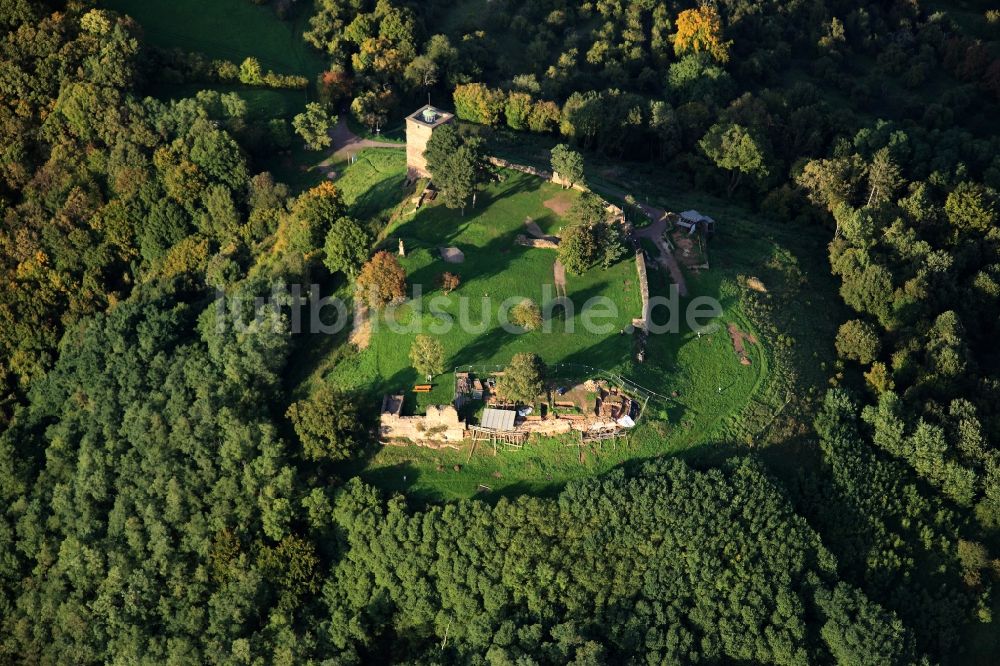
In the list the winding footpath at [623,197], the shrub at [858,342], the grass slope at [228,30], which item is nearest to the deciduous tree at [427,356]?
the winding footpath at [623,197]

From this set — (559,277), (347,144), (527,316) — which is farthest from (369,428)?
(347,144)

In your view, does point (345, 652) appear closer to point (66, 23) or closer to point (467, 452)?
point (467, 452)

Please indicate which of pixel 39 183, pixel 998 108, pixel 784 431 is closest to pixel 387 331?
pixel 784 431

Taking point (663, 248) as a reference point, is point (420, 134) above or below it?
above

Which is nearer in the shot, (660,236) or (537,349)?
(537,349)

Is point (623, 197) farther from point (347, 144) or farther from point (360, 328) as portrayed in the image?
point (347, 144)

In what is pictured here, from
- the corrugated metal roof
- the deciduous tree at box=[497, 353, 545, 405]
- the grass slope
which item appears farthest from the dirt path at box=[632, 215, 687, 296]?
the grass slope

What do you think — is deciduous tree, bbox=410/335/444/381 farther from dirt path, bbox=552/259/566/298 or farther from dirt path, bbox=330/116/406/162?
dirt path, bbox=330/116/406/162
